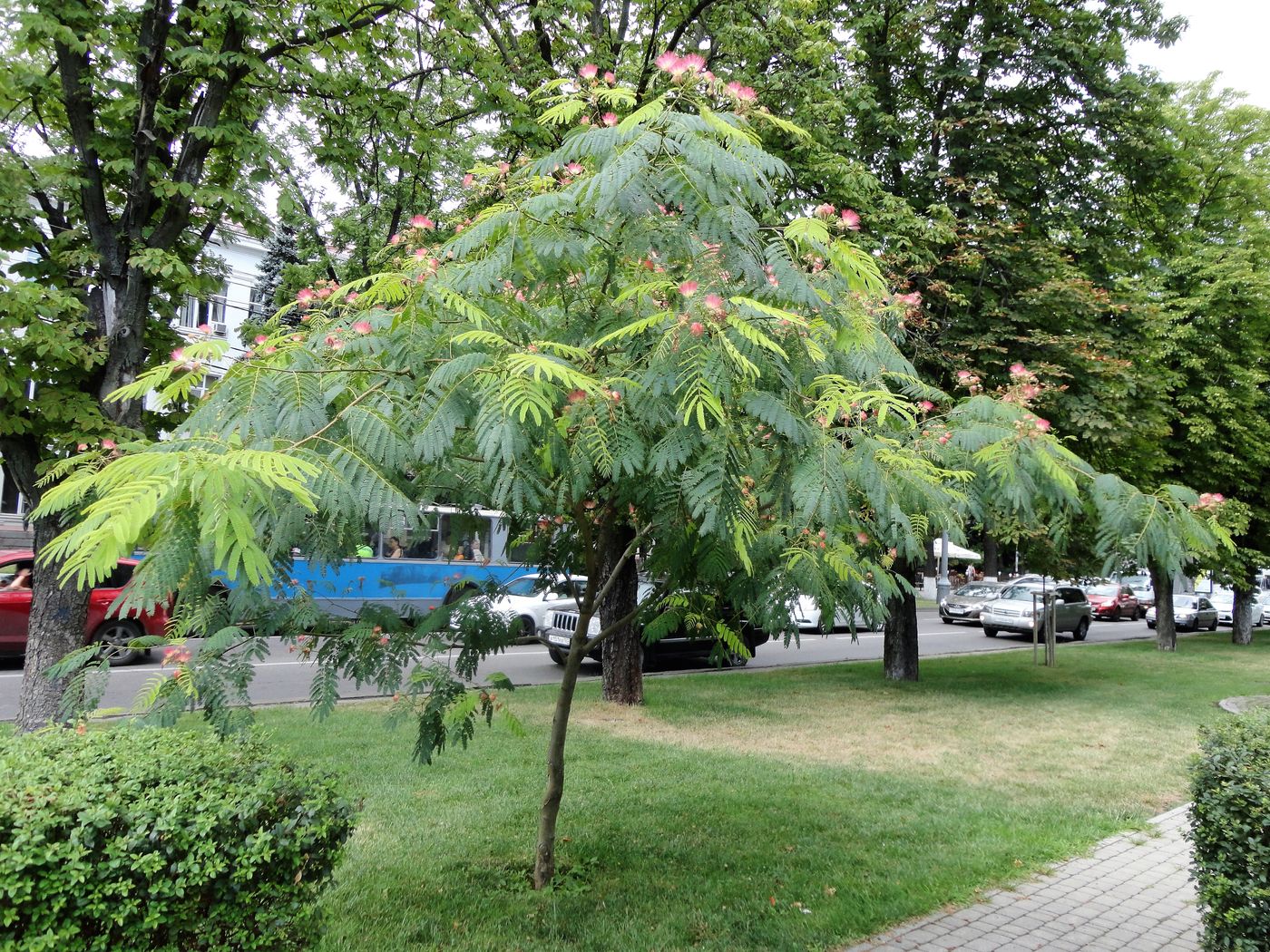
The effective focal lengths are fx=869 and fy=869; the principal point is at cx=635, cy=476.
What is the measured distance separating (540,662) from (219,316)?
15.3 meters

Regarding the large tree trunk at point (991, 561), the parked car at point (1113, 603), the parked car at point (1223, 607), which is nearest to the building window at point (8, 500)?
the parked car at point (1113, 603)

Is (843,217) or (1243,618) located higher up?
(843,217)

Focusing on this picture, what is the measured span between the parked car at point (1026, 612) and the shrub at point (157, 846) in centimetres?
2499

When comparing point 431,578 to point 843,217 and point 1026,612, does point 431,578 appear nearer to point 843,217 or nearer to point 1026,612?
point 843,217

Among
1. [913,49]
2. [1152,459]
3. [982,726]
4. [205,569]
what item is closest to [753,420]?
[205,569]

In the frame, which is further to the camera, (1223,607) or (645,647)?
(1223,607)

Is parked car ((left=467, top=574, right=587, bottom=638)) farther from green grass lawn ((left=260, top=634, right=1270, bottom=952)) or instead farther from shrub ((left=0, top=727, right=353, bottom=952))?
shrub ((left=0, top=727, right=353, bottom=952))

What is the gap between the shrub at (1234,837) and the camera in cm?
352

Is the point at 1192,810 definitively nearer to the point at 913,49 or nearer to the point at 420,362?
the point at 420,362

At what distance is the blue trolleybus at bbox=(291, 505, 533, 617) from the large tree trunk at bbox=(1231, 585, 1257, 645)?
26535 millimetres

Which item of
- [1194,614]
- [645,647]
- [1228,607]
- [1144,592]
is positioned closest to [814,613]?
[645,647]

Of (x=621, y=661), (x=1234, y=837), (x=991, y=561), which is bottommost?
(x=621, y=661)

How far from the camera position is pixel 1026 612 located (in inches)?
982

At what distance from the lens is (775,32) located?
11.5 meters
